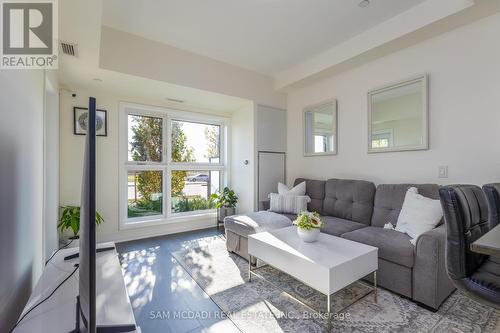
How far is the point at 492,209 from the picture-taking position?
1480 mm

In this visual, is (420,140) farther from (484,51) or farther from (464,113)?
(484,51)

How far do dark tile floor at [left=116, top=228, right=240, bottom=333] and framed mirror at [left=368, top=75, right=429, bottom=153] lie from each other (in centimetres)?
272

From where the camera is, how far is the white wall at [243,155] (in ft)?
13.5

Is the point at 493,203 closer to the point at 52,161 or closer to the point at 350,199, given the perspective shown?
the point at 350,199

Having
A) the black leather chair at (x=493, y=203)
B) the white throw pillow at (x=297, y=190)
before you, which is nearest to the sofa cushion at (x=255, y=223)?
the white throw pillow at (x=297, y=190)

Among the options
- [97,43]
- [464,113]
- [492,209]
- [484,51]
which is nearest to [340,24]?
[484,51]

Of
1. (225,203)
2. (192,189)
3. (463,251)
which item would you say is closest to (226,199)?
(225,203)

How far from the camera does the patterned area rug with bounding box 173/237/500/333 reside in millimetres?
1648

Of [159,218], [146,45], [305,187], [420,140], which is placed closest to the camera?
[420,140]

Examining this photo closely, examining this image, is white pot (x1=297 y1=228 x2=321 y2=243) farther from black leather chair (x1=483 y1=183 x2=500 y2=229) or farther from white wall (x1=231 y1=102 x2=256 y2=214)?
white wall (x1=231 y1=102 x2=256 y2=214)

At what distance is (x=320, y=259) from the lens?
5.65 feet

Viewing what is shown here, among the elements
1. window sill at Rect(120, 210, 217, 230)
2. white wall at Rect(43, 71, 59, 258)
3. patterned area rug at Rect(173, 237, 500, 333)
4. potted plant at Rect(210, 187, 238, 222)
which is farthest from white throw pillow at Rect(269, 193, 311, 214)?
white wall at Rect(43, 71, 59, 258)

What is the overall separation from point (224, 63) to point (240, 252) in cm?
286

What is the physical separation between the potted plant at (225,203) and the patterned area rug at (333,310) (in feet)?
5.73
